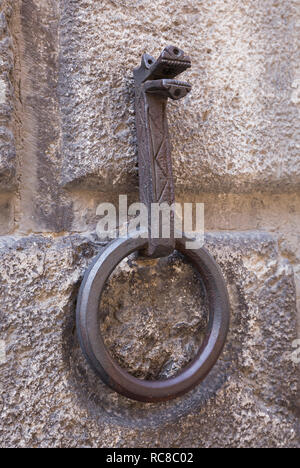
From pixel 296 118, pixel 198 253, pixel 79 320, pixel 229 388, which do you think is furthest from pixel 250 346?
pixel 296 118

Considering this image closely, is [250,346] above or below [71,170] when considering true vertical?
below

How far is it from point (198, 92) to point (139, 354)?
408 mm

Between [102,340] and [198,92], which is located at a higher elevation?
[198,92]

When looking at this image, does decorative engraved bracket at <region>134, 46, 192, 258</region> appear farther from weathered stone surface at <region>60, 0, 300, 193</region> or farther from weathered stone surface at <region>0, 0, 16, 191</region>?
weathered stone surface at <region>0, 0, 16, 191</region>

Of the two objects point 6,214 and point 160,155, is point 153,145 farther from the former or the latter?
point 6,214

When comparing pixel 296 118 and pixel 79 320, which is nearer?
pixel 79 320

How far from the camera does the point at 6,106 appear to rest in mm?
555

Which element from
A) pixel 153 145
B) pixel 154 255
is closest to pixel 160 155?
pixel 153 145

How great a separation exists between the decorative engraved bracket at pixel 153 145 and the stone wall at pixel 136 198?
32mm

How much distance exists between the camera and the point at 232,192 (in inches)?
27.3

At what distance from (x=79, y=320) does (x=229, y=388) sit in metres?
0.26

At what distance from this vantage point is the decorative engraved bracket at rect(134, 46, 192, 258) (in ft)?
1.87
